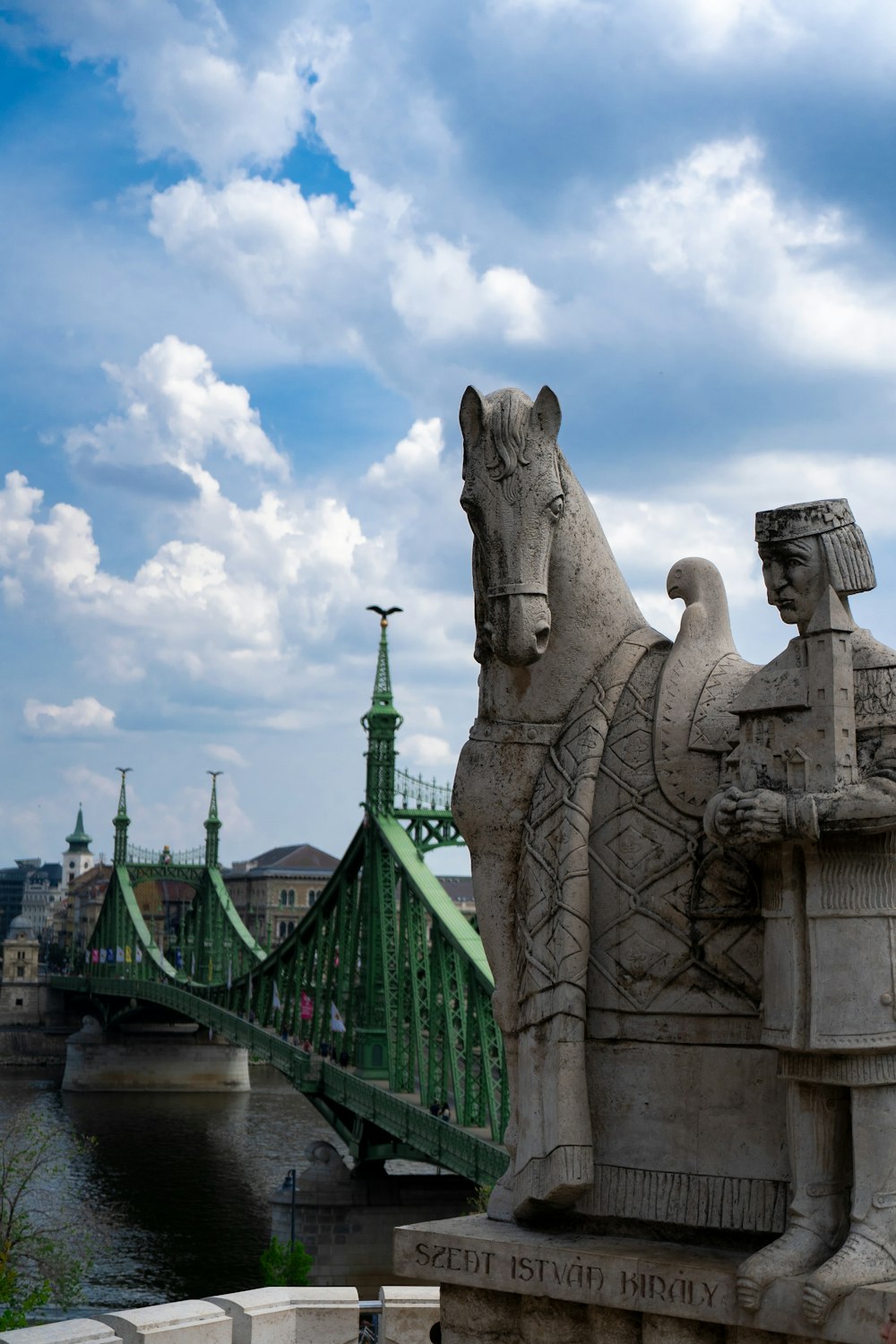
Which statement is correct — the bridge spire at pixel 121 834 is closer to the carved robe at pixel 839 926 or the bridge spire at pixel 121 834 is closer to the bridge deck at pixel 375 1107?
the bridge deck at pixel 375 1107

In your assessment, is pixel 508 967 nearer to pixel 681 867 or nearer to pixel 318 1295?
pixel 681 867

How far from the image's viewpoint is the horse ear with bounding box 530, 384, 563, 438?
6.17m

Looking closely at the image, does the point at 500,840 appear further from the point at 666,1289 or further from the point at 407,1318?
the point at 407,1318

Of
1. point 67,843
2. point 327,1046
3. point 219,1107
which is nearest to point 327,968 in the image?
point 327,1046

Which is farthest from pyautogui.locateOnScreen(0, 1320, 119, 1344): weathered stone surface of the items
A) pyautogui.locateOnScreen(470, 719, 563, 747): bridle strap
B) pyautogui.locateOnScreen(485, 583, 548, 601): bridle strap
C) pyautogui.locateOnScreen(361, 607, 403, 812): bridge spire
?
pyautogui.locateOnScreen(361, 607, 403, 812): bridge spire

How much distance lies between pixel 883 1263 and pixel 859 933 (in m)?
0.94

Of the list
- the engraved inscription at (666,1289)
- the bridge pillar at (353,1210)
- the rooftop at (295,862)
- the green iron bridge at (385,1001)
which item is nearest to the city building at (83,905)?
the rooftop at (295,862)

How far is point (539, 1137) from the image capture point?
5777mm

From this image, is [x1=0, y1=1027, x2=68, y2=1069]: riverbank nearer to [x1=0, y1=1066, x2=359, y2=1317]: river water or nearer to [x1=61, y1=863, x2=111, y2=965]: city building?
[x1=0, y1=1066, x2=359, y2=1317]: river water

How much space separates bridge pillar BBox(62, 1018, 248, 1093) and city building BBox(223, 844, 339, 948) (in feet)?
89.6

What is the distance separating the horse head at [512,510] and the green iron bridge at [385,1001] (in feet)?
70.4

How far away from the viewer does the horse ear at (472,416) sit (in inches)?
245

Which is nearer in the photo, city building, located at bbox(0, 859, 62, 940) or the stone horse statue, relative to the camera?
the stone horse statue

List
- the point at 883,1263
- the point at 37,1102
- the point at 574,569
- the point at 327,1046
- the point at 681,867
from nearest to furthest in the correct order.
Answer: the point at 883,1263 → the point at 681,867 → the point at 574,569 → the point at 327,1046 → the point at 37,1102
